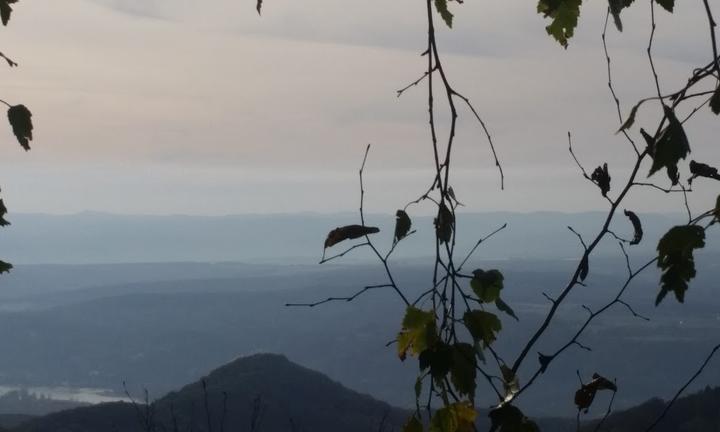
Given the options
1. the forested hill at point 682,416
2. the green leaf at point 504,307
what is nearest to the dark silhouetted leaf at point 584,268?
the green leaf at point 504,307

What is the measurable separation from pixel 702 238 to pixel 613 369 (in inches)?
4667

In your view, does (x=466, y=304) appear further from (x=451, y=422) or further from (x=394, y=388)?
(x=394, y=388)

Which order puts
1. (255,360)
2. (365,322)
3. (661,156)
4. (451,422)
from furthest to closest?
(365,322) → (255,360) → (451,422) → (661,156)

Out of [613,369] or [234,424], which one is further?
[613,369]

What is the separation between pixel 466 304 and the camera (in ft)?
7.87

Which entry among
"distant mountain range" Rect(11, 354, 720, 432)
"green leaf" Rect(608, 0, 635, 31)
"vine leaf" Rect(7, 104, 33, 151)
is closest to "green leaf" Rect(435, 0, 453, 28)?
"green leaf" Rect(608, 0, 635, 31)

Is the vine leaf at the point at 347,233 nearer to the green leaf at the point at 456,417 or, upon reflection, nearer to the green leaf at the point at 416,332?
the green leaf at the point at 416,332

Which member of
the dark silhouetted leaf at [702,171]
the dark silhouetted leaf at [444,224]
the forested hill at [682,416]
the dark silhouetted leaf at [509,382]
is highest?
the dark silhouetted leaf at [702,171]

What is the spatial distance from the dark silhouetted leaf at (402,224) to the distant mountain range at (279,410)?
21.4m

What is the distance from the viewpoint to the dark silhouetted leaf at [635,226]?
2.56m

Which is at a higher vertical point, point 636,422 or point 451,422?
point 451,422

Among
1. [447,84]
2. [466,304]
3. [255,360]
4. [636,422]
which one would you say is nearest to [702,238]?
[466,304]

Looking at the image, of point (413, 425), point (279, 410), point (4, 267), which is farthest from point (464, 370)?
point (279, 410)

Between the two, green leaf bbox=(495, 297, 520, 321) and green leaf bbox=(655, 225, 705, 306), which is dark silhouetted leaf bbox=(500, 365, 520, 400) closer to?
green leaf bbox=(495, 297, 520, 321)
